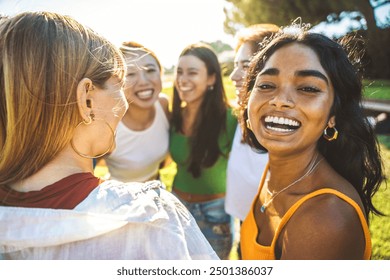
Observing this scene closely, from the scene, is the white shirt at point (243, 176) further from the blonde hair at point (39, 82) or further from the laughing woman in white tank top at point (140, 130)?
the blonde hair at point (39, 82)

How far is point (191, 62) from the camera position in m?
2.10

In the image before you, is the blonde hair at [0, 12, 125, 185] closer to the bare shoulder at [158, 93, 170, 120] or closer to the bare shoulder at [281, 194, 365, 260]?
the bare shoulder at [281, 194, 365, 260]

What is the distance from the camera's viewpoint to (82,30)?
0.78m

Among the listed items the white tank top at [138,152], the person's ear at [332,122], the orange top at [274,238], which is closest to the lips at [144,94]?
the white tank top at [138,152]

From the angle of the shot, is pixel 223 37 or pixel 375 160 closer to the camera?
pixel 375 160

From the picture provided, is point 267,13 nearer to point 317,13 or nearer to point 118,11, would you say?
point 317,13

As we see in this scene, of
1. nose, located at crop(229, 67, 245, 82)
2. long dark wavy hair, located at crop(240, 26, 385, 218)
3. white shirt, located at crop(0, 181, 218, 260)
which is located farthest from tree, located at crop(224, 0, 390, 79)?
white shirt, located at crop(0, 181, 218, 260)

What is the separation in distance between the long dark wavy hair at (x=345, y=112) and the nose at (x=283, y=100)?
11 centimetres

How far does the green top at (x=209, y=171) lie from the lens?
2.01m

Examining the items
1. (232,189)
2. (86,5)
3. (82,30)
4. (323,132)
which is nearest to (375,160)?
(323,132)

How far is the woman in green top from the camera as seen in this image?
6.56 ft
